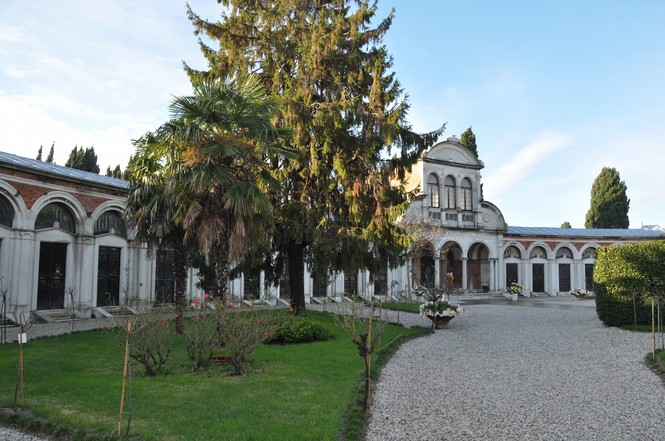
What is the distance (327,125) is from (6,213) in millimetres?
11672

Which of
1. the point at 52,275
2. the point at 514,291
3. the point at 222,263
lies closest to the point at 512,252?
the point at 514,291

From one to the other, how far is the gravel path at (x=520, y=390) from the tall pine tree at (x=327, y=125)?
13.6 feet

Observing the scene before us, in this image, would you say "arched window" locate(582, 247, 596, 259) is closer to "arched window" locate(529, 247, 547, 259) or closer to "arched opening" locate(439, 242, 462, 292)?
"arched window" locate(529, 247, 547, 259)

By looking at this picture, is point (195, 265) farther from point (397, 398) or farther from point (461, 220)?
point (461, 220)

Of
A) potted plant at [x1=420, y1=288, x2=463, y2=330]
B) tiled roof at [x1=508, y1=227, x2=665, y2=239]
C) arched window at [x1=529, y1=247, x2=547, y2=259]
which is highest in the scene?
tiled roof at [x1=508, y1=227, x2=665, y2=239]

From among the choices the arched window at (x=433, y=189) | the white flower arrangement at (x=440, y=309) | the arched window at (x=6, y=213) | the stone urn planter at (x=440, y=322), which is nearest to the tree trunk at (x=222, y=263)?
the white flower arrangement at (x=440, y=309)

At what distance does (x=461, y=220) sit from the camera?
1350 inches

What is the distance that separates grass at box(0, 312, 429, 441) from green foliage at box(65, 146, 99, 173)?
2884 centimetres

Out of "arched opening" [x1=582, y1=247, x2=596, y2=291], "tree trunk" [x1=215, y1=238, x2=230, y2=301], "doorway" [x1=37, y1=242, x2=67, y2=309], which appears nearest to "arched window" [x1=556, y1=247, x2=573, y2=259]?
"arched opening" [x1=582, y1=247, x2=596, y2=291]

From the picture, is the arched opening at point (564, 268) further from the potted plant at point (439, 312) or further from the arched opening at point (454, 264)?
the potted plant at point (439, 312)

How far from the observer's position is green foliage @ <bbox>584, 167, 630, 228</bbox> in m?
47.4

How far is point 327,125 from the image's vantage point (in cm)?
1526

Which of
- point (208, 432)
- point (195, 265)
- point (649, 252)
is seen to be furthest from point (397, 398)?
point (195, 265)

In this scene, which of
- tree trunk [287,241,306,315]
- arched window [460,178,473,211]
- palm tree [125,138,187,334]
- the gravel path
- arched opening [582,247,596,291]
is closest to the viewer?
the gravel path
